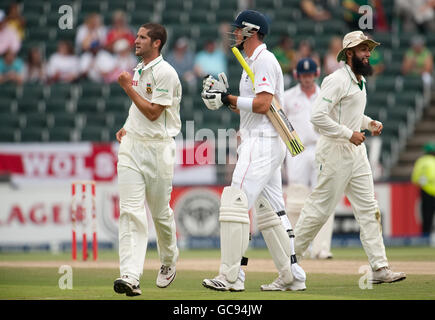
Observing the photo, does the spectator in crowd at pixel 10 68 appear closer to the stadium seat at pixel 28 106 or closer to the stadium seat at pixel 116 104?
the stadium seat at pixel 28 106

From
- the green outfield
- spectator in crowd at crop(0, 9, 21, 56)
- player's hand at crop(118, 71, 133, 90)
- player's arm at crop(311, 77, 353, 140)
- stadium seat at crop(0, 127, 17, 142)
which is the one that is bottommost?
the green outfield

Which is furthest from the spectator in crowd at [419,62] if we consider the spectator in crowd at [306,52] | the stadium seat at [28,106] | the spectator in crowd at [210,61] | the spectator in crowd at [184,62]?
the stadium seat at [28,106]

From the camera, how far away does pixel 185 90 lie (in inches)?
805

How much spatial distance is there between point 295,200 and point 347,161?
3.34 m

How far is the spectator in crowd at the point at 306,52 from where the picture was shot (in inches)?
778

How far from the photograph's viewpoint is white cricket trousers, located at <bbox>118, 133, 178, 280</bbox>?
8734mm

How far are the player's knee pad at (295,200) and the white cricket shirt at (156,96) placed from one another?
433 cm

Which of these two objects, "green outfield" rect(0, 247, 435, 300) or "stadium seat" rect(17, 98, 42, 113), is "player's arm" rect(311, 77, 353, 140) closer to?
"green outfield" rect(0, 247, 435, 300)

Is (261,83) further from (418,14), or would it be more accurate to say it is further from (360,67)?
(418,14)

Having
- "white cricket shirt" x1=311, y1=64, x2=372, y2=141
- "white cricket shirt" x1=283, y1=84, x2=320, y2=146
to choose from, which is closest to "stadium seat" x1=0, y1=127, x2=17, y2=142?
"white cricket shirt" x1=283, y1=84, x2=320, y2=146

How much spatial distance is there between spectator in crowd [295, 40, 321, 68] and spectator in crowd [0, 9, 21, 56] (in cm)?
609
